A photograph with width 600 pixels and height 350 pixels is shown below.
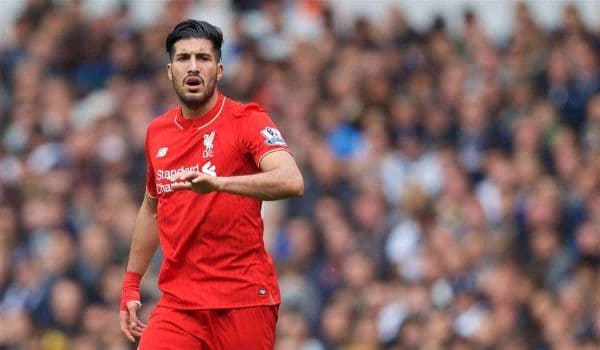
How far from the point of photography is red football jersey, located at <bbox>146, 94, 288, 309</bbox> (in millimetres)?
7582

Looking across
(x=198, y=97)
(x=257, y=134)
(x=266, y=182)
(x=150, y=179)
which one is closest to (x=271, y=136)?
(x=257, y=134)

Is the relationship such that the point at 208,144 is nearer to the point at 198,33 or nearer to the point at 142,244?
the point at 198,33

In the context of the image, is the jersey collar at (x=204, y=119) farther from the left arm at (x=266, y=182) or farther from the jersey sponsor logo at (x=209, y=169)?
the left arm at (x=266, y=182)

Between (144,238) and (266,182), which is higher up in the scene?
(266,182)

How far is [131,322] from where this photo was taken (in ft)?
26.0

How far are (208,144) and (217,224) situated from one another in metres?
→ 0.38

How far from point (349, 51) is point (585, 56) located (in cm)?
250

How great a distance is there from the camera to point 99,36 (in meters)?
16.9

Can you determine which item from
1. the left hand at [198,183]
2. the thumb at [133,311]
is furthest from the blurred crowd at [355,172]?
the left hand at [198,183]

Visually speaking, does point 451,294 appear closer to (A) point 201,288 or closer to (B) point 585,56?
(B) point 585,56

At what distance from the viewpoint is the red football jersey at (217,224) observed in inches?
299

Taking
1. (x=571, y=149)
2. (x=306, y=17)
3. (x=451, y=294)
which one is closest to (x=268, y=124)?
(x=451, y=294)

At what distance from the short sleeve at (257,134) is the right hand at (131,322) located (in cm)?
103

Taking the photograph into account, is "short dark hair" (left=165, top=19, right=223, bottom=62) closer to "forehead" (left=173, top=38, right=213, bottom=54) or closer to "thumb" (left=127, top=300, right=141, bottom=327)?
"forehead" (left=173, top=38, right=213, bottom=54)
